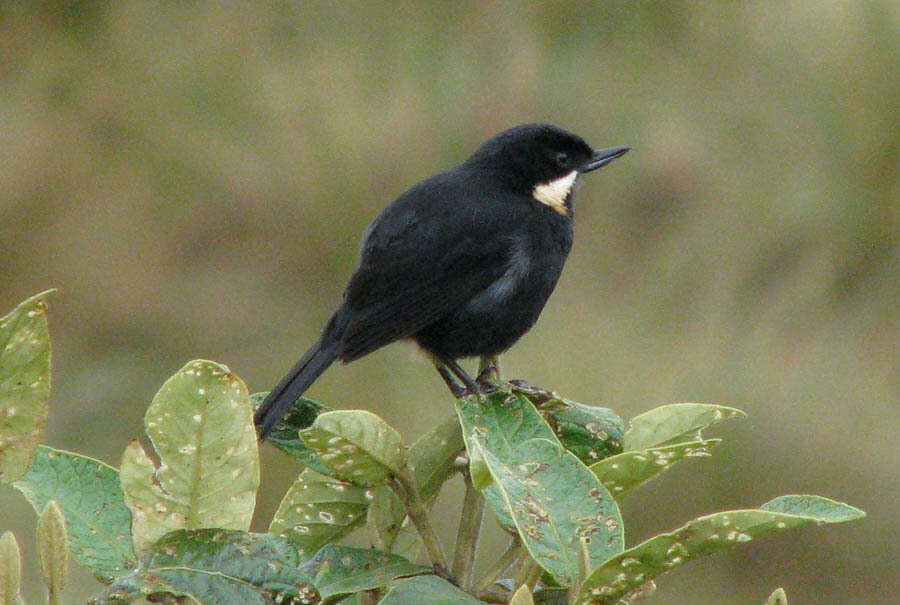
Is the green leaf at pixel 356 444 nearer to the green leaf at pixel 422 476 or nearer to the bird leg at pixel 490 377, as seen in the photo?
the green leaf at pixel 422 476

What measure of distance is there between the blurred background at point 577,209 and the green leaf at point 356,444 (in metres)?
2.51

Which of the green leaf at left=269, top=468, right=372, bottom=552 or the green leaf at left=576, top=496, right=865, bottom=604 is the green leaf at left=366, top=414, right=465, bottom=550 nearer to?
the green leaf at left=269, top=468, right=372, bottom=552

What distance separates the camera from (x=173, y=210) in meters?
3.80

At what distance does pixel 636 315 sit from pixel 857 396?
62 centimetres

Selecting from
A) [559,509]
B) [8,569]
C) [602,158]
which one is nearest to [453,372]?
[602,158]

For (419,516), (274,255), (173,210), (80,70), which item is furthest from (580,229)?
(419,516)

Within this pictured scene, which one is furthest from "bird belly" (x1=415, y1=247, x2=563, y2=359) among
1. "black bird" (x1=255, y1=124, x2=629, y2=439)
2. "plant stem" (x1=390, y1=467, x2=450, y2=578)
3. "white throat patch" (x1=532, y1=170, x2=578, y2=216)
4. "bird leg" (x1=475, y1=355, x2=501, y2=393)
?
"plant stem" (x1=390, y1=467, x2=450, y2=578)

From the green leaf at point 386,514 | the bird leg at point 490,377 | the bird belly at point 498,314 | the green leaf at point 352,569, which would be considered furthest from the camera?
the bird belly at point 498,314

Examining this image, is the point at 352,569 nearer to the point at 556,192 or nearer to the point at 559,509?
the point at 559,509

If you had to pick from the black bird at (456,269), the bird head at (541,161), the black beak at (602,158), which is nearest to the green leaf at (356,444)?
the black bird at (456,269)

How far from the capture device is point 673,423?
93 centimetres

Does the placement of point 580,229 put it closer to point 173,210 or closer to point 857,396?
point 857,396

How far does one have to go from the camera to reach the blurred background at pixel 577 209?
3479mm

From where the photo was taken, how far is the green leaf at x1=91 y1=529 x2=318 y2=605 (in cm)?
71
